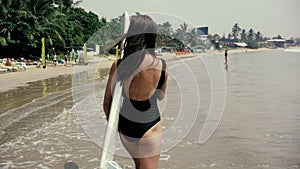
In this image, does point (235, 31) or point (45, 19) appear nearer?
point (45, 19)

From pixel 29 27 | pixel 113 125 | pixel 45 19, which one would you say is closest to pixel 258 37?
pixel 45 19

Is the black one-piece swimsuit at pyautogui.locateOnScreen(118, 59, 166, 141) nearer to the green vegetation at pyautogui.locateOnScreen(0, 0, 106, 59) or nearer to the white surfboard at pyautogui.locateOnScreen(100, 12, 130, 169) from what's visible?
the white surfboard at pyautogui.locateOnScreen(100, 12, 130, 169)

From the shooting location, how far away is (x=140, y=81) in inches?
100.0

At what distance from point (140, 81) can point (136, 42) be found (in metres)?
0.25

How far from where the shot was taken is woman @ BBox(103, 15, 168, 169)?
8.29ft

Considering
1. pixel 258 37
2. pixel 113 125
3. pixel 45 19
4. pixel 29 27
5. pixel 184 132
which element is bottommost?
pixel 184 132

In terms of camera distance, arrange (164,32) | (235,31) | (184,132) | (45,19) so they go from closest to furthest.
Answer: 1. (164,32)
2. (184,132)
3. (45,19)
4. (235,31)

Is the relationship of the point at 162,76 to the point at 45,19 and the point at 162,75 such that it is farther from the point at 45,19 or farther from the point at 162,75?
the point at 45,19

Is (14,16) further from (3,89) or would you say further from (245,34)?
(245,34)

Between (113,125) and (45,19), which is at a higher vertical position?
(45,19)

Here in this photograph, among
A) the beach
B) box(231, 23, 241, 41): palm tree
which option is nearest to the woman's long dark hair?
the beach

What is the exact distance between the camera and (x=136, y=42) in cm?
253

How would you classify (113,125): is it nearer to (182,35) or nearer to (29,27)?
(182,35)

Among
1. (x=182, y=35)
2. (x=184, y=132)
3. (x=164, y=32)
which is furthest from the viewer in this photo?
(x=184, y=132)
